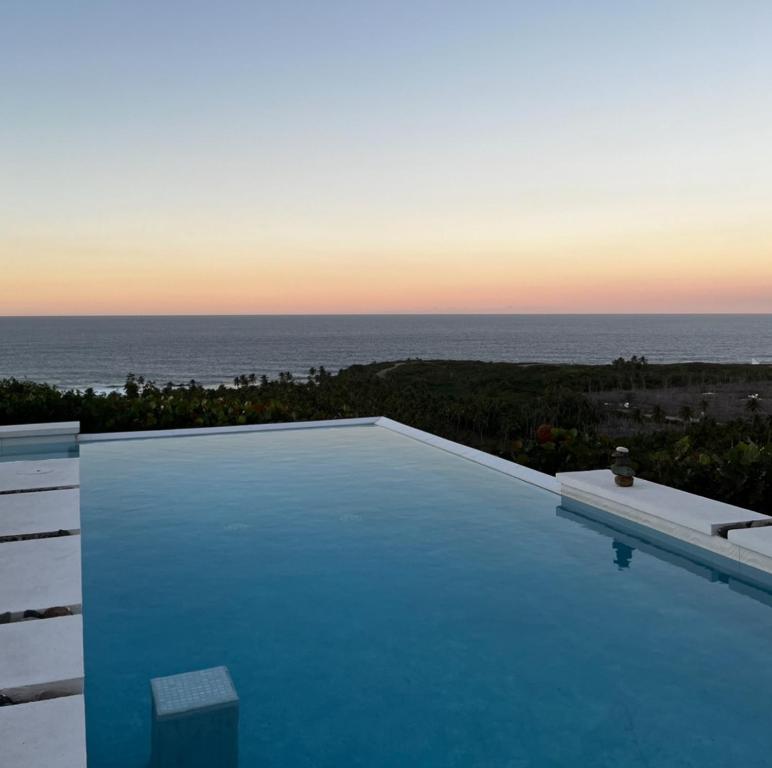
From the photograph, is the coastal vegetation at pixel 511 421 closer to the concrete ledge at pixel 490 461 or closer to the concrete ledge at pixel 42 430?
the concrete ledge at pixel 490 461

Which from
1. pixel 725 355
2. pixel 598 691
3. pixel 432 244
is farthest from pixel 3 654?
pixel 725 355

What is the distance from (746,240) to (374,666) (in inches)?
972

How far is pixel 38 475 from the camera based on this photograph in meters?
6.77

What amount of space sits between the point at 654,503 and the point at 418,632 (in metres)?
2.87

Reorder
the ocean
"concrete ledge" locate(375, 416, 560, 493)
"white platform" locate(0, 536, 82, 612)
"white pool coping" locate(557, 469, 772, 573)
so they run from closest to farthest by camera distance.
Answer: "white platform" locate(0, 536, 82, 612)
"white pool coping" locate(557, 469, 772, 573)
"concrete ledge" locate(375, 416, 560, 493)
the ocean

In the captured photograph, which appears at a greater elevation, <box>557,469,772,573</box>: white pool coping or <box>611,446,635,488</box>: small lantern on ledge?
<box>611,446,635,488</box>: small lantern on ledge

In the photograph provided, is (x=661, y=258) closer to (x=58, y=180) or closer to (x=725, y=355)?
(x=58, y=180)

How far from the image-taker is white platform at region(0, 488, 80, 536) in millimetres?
4969

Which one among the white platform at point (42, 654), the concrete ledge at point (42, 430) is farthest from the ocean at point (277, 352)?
the white platform at point (42, 654)

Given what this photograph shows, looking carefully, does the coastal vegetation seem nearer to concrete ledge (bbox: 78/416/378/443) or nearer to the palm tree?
concrete ledge (bbox: 78/416/378/443)

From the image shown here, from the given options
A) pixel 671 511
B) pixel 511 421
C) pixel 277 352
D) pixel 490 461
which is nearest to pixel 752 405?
pixel 511 421

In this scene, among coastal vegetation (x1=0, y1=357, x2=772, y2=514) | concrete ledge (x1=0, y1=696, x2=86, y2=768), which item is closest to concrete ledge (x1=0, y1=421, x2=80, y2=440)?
coastal vegetation (x1=0, y1=357, x2=772, y2=514)

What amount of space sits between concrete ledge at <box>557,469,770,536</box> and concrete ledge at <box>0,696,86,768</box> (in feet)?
15.1

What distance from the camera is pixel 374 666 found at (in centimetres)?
363
